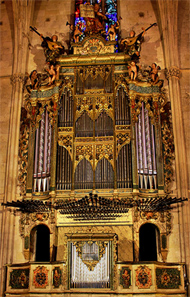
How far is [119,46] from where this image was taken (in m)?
18.9

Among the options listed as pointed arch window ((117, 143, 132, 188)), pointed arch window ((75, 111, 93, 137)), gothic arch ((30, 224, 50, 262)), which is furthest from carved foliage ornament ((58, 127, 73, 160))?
gothic arch ((30, 224, 50, 262))

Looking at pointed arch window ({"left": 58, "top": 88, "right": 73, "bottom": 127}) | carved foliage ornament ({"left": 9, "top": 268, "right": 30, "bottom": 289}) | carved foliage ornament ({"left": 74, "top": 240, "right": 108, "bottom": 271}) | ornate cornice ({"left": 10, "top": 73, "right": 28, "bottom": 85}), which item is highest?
ornate cornice ({"left": 10, "top": 73, "right": 28, "bottom": 85})

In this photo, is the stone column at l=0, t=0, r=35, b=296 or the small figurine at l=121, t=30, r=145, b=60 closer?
the stone column at l=0, t=0, r=35, b=296

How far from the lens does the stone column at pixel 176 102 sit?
15.4 metres

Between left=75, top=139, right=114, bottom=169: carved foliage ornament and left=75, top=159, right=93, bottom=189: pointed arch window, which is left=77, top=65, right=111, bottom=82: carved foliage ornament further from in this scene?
left=75, top=159, right=93, bottom=189: pointed arch window

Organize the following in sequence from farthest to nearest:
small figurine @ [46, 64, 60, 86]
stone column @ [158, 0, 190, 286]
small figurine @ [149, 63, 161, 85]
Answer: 1. small figurine @ [46, 64, 60, 86]
2. small figurine @ [149, 63, 161, 85]
3. stone column @ [158, 0, 190, 286]

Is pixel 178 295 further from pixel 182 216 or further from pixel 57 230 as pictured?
pixel 57 230

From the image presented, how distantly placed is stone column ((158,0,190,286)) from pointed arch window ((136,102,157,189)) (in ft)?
3.13

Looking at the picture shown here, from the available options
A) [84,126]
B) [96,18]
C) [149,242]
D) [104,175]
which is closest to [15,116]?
[84,126]

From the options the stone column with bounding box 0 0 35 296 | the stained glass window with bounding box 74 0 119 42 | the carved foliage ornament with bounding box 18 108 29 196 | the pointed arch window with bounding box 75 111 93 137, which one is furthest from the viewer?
the stained glass window with bounding box 74 0 119 42

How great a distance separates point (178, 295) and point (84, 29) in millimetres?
12712

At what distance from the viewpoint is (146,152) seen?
16.4 metres

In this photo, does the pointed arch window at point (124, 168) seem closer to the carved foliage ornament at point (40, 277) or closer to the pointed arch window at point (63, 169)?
the pointed arch window at point (63, 169)

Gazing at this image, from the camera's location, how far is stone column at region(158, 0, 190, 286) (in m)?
15.4
